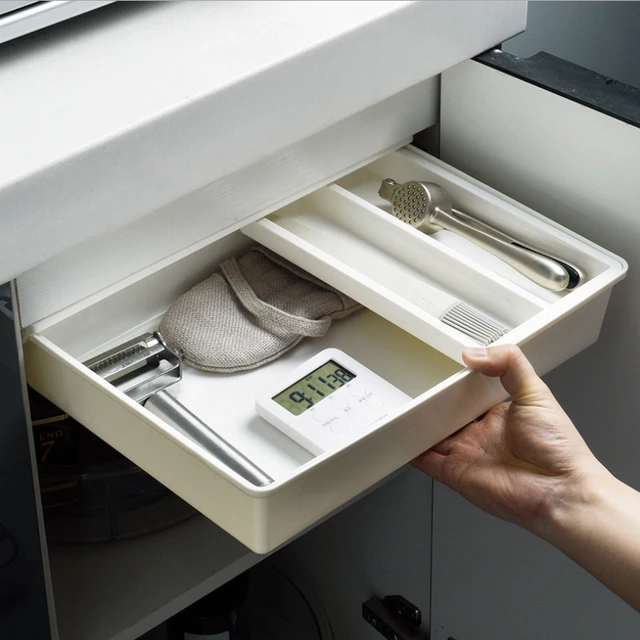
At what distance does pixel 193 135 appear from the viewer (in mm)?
721

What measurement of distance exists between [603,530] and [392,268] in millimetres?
268

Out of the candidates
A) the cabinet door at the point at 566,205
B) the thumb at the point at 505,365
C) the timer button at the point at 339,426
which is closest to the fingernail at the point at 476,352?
the thumb at the point at 505,365

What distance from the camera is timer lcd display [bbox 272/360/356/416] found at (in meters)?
0.77

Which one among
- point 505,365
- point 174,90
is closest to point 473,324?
point 505,365

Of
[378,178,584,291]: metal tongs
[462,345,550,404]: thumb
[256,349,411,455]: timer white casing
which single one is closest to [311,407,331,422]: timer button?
[256,349,411,455]: timer white casing

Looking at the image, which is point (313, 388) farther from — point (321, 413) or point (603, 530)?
point (603, 530)

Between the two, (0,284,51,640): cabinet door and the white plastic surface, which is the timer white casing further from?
(0,284,51,640): cabinet door

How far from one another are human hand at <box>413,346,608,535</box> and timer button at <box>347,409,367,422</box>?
88mm

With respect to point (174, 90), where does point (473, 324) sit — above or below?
below

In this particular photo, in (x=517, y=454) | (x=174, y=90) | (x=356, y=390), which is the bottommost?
(x=517, y=454)

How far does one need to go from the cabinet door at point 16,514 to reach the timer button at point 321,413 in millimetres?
202

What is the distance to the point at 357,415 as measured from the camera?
2.50ft

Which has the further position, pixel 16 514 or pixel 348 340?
pixel 348 340

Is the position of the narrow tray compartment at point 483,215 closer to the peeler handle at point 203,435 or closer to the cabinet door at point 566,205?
the cabinet door at point 566,205
